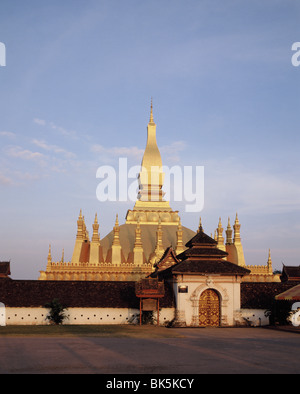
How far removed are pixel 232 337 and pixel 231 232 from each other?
40967 millimetres

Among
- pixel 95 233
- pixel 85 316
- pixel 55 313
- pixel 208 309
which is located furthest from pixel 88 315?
pixel 95 233

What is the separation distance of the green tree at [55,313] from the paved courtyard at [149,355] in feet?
27.4

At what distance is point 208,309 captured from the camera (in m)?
30.2

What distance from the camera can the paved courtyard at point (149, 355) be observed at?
→ 45.7 ft

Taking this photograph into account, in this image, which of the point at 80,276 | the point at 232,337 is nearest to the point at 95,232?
the point at 80,276

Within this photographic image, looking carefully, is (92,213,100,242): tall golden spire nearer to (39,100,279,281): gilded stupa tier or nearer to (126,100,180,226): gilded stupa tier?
(39,100,279,281): gilded stupa tier

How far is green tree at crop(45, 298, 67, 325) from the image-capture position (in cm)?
2978

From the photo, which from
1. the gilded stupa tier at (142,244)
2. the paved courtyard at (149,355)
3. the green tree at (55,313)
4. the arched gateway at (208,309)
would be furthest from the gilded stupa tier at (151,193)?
the paved courtyard at (149,355)

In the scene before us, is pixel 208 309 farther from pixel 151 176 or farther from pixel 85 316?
pixel 151 176

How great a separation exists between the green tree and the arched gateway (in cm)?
842

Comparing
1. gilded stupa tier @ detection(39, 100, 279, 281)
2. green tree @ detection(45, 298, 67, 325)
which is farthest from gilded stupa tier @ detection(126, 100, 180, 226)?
green tree @ detection(45, 298, 67, 325)
